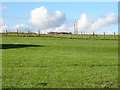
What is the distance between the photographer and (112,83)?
11.9 meters

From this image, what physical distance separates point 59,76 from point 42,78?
1.02 m

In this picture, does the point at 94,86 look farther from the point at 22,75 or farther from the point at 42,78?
the point at 22,75

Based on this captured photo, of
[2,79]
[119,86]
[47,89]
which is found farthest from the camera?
[2,79]

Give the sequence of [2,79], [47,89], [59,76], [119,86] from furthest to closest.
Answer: [59,76]
[2,79]
[119,86]
[47,89]

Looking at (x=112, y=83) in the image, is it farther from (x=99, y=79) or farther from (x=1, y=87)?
(x=1, y=87)

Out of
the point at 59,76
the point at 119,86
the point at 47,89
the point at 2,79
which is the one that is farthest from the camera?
the point at 59,76

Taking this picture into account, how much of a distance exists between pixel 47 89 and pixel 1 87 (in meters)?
1.85

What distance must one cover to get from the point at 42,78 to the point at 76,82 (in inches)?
72.3

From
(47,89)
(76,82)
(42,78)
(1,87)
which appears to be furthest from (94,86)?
(1,87)

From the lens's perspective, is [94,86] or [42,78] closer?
[94,86]

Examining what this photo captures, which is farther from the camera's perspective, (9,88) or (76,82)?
(76,82)

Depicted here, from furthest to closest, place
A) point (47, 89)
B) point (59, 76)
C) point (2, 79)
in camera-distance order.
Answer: point (59, 76) → point (2, 79) → point (47, 89)

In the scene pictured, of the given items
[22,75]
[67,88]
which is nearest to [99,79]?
[67,88]

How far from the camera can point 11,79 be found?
1252cm
